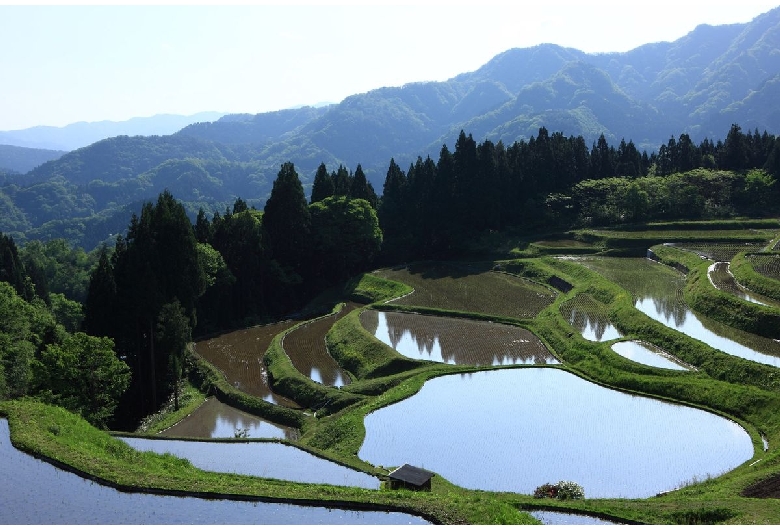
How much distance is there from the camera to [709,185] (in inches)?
2795

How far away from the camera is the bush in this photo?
19453 mm

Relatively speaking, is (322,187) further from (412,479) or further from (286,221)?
(412,479)

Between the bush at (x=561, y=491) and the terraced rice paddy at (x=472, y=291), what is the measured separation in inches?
916

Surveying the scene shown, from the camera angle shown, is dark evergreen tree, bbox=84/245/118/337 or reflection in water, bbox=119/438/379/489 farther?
dark evergreen tree, bbox=84/245/118/337

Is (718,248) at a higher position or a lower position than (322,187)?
lower

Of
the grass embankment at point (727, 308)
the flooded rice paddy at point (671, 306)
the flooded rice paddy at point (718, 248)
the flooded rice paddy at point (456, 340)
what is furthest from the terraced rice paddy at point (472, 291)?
the flooded rice paddy at point (718, 248)

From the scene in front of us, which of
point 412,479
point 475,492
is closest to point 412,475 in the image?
point 412,479

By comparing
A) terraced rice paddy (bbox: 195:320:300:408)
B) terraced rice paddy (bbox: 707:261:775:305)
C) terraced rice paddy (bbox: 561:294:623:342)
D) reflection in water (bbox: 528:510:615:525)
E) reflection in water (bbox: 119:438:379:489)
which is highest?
terraced rice paddy (bbox: 707:261:775:305)

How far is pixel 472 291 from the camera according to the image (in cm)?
5094

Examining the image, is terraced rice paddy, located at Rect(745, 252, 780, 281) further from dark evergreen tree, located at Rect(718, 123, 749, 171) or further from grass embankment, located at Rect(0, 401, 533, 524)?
dark evergreen tree, located at Rect(718, 123, 749, 171)

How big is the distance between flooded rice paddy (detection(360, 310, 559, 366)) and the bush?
14508 mm

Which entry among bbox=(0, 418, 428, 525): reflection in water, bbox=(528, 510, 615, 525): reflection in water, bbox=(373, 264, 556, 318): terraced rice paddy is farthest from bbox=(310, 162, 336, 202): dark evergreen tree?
bbox=(528, 510, 615, 525): reflection in water

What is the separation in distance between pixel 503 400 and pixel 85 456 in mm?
16379

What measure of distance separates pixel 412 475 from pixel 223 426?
45.0ft
